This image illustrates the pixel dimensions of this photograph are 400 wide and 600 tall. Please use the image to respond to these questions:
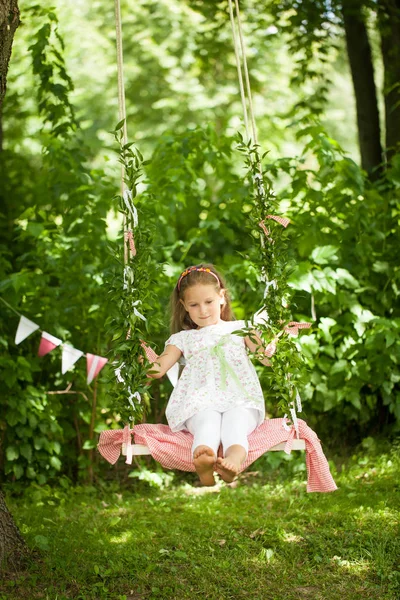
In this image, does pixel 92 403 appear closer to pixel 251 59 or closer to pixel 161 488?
pixel 161 488

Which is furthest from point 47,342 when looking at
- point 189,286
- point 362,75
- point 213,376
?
point 362,75

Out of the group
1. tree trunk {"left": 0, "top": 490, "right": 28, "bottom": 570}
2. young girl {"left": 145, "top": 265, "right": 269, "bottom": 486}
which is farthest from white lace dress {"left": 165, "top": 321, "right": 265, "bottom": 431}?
tree trunk {"left": 0, "top": 490, "right": 28, "bottom": 570}

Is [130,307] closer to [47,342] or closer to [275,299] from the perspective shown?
[275,299]

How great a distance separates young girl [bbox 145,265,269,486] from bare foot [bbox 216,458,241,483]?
41 mm

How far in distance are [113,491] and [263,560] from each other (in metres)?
1.61

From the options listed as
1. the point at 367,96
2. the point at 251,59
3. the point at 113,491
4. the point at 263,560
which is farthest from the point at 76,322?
the point at 251,59

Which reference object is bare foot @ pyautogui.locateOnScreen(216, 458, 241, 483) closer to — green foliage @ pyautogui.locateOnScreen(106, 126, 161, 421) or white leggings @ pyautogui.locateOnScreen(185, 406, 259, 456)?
white leggings @ pyautogui.locateOnScreen(185, 406, 259, 456)

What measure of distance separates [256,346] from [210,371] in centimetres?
24

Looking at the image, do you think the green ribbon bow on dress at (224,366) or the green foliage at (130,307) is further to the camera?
the green ribbon bow on dress at (224,366)

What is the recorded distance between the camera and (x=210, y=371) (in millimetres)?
3316

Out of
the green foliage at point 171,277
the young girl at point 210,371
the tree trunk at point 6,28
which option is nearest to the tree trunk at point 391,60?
the green foliage at point 171,277

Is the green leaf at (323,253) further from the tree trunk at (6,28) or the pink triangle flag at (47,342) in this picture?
the tree trunk at (6,28)

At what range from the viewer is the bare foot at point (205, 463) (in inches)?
108

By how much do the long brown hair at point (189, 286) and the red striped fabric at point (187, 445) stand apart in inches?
26.9
